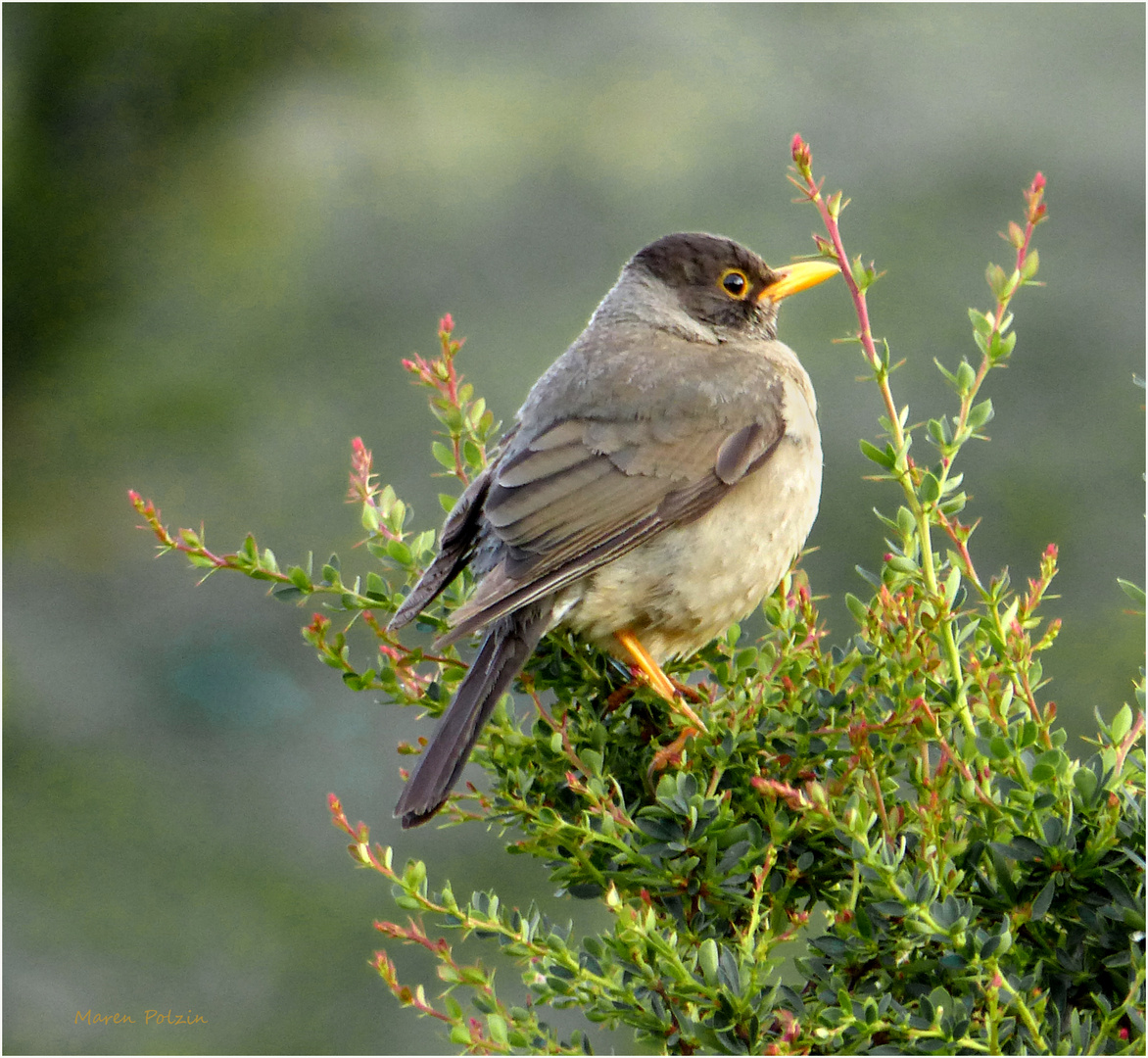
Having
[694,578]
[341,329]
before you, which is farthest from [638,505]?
[341,329]

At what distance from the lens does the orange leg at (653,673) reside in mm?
2242

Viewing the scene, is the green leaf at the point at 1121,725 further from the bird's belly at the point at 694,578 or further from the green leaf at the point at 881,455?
the bird's belly at the point at 694,578

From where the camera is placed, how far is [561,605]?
115 inches

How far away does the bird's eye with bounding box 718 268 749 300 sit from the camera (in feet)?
12.7

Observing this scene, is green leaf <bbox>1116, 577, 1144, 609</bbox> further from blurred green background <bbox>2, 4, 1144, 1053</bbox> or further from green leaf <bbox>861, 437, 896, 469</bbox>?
blurred green background <bbox>2, 4, 1144, 1053</bbox>

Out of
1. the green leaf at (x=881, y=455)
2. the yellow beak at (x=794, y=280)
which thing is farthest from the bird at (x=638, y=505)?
the green leaf at (x=881, y=455)

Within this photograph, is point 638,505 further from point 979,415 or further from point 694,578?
point 979,415

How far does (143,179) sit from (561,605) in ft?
19.1

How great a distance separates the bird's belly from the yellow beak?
0.84 meters

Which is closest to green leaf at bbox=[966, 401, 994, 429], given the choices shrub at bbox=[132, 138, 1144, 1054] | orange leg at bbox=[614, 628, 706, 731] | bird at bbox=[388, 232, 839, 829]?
shrub at bbox=[132, 138, 1144, 1054]

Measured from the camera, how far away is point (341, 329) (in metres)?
6.87

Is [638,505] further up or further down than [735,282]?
further down

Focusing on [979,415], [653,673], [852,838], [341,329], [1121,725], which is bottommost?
[852,838]

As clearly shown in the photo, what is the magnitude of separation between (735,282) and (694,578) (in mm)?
1193
